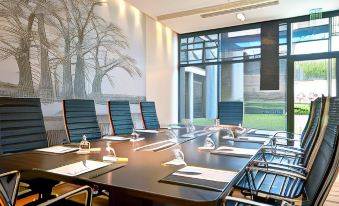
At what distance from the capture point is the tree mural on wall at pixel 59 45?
313 centimetres

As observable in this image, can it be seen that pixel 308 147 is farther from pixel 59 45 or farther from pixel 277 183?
pixel 59 45

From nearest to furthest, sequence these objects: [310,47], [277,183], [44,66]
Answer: [277,183], [44,66], [310,47]

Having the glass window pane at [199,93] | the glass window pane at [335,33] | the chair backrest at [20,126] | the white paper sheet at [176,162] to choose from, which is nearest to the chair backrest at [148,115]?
the chair backrest at [20,126]

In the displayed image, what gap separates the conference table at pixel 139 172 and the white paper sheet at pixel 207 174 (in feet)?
0.12

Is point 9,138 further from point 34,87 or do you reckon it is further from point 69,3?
point 69,3

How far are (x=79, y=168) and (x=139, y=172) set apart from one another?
1.07 ft

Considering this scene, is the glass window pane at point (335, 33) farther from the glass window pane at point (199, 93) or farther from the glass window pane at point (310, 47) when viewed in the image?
the glass window pane at point (199, 93)

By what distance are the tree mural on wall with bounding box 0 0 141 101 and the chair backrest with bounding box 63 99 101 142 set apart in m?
0.87

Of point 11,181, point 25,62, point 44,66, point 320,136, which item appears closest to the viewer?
point 11,181

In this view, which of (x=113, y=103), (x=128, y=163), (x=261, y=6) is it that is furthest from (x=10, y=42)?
(x=261, y=6)

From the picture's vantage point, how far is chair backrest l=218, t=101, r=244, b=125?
4.75 m

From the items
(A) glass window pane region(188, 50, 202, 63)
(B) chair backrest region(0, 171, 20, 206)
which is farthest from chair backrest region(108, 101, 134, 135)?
(A) glass window pane region(188, 50, 202, 63)

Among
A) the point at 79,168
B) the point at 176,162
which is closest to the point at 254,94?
the point at 176,162

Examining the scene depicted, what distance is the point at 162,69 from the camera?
6461 millimetres
